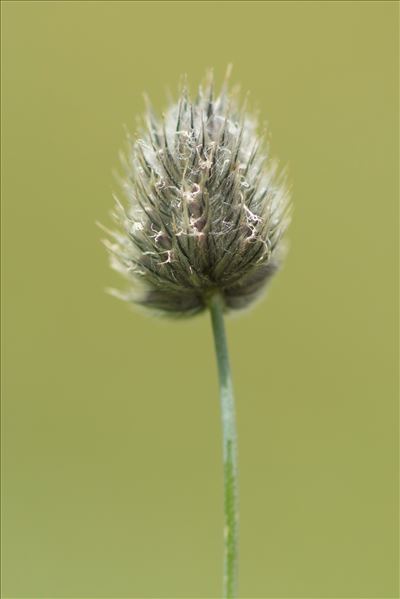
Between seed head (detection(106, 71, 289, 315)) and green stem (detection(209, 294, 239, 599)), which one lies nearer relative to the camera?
green stem (detection(209, 294, 239, 599))

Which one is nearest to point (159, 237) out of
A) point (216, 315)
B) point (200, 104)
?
point (216, 315)

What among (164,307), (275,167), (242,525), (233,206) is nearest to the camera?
(233,206)

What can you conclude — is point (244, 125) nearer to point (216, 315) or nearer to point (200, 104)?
point (200, 104)

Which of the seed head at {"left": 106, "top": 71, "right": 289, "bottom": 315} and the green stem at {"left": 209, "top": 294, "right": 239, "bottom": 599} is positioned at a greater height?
the seed head at {"left": 106, "top": 71, "right": 289, "bottom": 315}

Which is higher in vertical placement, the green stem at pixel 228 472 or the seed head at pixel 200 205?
the seed head at pixel 200 205

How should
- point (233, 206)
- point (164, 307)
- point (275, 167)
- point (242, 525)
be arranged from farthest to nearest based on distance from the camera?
1. point (242, 525)
2. point (164, 307)
3. point (275, 167)
4. point (233, 206)
